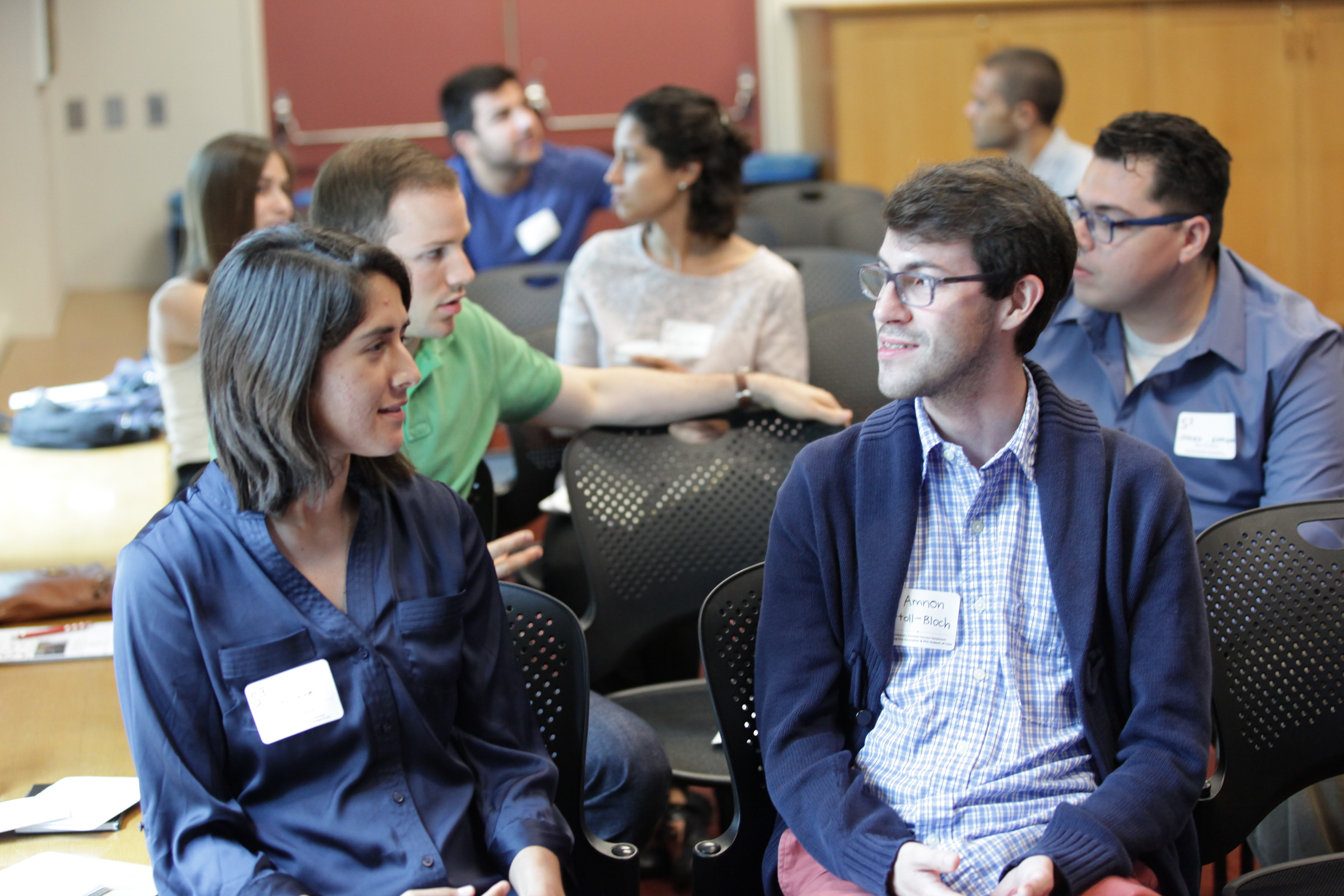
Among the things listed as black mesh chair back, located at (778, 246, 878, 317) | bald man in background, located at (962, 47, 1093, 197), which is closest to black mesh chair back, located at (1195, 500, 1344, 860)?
black mesh chair back, located at (778, 246, 878, 317)

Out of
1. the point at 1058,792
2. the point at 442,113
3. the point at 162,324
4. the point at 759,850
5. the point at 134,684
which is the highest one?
the point at 442,113

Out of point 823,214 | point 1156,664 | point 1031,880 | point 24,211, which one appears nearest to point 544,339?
point 1156,664

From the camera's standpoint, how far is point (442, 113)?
4488 mm

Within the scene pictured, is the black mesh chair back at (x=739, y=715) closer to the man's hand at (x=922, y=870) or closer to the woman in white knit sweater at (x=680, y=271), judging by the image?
the man's hand at (x=922, y=870)

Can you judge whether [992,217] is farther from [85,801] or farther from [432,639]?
[85,801]

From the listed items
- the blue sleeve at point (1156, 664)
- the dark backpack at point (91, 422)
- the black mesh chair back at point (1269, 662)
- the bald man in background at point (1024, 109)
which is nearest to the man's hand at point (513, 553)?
the blue sleeve at point (1156, 664)

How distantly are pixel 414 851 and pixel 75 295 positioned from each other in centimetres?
618

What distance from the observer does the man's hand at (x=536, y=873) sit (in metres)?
1.34

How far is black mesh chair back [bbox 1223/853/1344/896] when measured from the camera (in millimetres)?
1540

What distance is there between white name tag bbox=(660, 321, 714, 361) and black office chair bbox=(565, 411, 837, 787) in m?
0.60

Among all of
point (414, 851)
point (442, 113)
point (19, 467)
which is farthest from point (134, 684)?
point (442, 113)

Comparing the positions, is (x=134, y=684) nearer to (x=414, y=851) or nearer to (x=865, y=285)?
(x=414, y=851)

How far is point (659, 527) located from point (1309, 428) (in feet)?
3.83

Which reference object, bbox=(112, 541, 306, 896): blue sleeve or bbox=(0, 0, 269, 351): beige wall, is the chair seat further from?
bbox=(0, 0, 269, 351): beige wall
